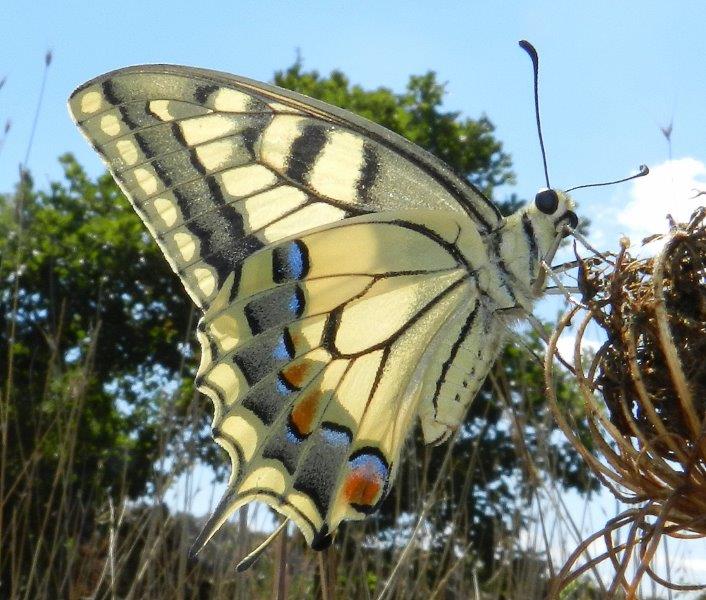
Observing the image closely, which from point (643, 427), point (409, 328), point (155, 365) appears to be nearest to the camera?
point (643, 427)

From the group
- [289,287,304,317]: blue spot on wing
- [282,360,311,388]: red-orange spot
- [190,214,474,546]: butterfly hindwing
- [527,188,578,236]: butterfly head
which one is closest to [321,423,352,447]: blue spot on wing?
[190,214,474,546]: butterfly hindwing

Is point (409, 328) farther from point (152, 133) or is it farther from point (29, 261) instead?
point (29, 261)

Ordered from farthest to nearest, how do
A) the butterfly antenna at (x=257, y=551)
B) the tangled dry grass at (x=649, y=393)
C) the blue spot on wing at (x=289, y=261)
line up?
the blue spot on wing at (x=289, y=261)
the butterfly antenna at (x=257, y=551)
the tangled dry grass at (x=649, y=393)

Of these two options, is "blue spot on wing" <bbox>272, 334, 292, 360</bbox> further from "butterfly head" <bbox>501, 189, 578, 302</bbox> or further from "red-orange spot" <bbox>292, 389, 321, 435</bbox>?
"butterfly head" <bbox>501, 189, 578, 302</bbox>

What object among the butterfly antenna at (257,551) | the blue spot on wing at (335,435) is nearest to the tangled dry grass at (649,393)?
the butterfly antenna at (257,551)

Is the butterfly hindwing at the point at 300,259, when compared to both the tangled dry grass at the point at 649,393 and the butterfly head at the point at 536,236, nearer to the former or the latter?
the butterfly head at the point at 536,236

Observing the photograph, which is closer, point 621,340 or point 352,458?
point 621,340

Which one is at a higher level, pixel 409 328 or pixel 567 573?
pixel 409 328

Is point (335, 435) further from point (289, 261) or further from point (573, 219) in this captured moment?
point (573, 219)

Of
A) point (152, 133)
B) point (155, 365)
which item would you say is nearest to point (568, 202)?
point (152, 133)
